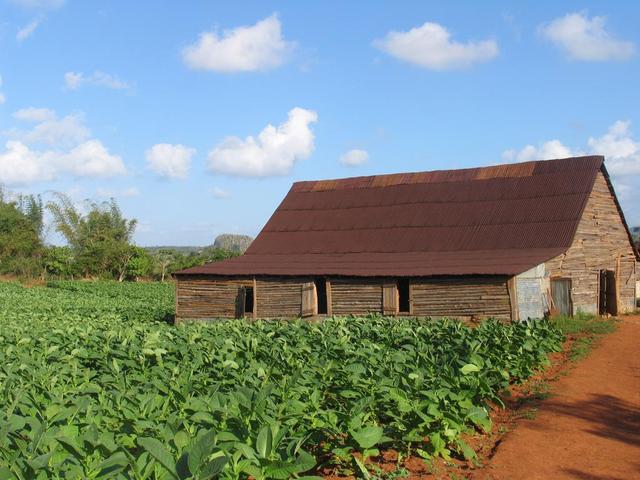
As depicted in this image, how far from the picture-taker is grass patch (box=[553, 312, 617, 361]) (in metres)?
13.4

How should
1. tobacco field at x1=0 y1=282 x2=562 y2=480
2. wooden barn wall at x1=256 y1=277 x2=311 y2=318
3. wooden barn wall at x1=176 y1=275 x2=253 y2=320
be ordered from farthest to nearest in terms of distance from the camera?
wooden barn wall at x1=176 y1=275 x2=253 y2=320 → wooden barn wall at x1=256 y1=277 x2=311 y2=318 → tobacco field at x1=0 y1=282 x2=562 y2=480

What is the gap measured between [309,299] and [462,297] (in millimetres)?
5384

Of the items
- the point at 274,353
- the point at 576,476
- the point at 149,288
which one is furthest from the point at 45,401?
the point at 149,288

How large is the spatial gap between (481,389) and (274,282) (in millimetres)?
16206

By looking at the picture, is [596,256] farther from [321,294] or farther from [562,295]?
[321,294]

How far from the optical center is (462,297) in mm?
20016

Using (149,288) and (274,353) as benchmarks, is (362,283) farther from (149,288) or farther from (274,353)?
(149,288)

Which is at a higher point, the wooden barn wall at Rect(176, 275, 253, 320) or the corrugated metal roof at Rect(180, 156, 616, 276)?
the corrugated metal roof at Rect(180, 156, 616, 276)

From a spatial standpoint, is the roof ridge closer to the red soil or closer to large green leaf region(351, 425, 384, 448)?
the red soil

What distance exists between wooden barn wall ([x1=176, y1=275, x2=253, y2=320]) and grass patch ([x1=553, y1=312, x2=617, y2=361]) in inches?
432

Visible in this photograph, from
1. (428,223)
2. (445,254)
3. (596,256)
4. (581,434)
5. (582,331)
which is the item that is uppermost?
(428,223)

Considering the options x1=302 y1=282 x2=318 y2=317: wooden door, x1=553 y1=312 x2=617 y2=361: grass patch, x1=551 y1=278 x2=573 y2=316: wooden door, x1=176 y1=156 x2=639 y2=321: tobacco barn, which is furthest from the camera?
x1=302 y1=282 x2=318 y2=317: wooden door

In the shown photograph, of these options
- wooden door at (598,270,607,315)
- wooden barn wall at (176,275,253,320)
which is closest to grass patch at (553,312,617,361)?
wooden door at (598,270,607,315)

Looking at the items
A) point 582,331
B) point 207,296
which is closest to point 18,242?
point 207,296
